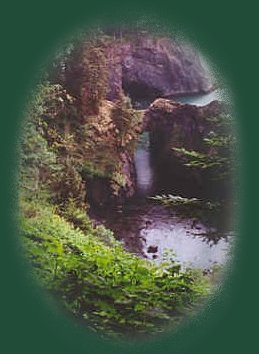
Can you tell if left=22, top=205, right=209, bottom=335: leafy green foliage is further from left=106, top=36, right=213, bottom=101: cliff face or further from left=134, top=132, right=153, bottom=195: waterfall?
left=106, top=36, right=213, bottom=101: cliff face

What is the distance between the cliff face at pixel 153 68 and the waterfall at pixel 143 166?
0.20m

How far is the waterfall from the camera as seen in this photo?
3.40 metres

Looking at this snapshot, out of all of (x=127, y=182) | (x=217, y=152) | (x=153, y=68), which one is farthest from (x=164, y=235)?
(x=153, y=68)

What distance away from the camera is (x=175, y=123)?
3.40 meters

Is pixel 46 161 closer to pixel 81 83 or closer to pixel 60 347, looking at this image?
pixel 81 83

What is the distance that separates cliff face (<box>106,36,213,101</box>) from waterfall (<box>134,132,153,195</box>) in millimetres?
204

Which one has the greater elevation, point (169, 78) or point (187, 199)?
point (169, 78)

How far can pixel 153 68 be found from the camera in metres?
3.35

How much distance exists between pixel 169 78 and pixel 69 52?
46 centimetres

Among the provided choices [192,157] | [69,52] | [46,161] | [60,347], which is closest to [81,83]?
[69,52]

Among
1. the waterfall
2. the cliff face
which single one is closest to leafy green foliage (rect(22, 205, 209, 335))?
the waterfall

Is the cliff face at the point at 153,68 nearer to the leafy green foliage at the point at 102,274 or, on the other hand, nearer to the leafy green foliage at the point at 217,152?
the leafy green foliage at the point at 217,152

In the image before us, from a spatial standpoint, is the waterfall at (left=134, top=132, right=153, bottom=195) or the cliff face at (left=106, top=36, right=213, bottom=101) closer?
the cliff face at (left=106, top=36, right=213, bottom=101)

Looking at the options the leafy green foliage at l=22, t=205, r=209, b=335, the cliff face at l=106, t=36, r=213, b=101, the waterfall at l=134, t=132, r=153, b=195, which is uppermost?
the cliff face at l=106, t=36, r=213, b=101
